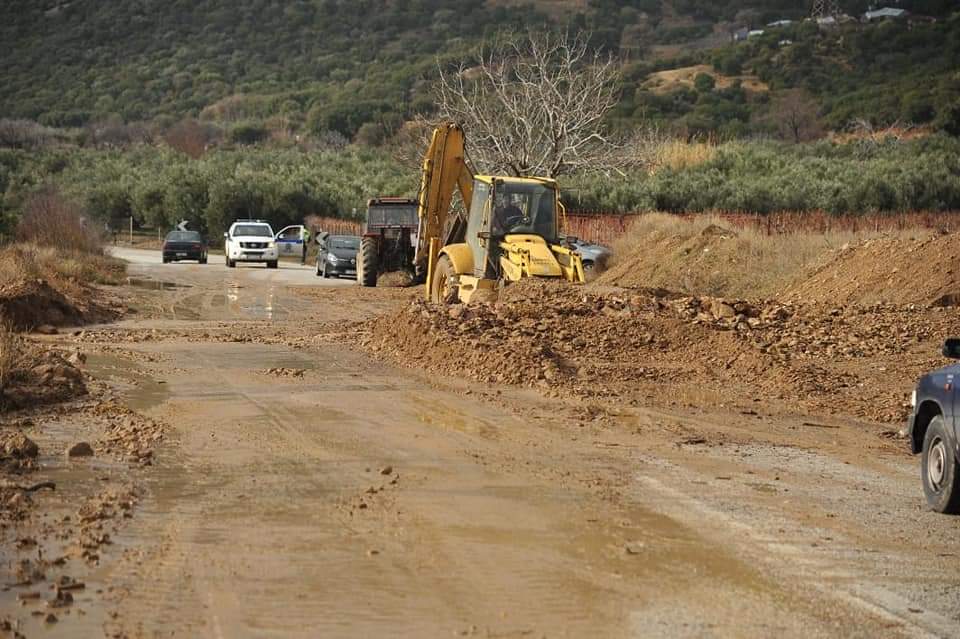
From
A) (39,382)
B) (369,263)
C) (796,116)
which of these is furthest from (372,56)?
(39,382)

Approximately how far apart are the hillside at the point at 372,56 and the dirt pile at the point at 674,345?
59865 mm

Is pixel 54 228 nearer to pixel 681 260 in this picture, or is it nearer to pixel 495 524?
pixel 681 260

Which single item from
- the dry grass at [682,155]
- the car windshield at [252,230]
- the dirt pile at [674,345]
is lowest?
the car windshield at [252,230]

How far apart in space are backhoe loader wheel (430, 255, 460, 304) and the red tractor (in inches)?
456

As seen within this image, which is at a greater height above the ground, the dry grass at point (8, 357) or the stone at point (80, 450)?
the dry grass at point (8, 357)

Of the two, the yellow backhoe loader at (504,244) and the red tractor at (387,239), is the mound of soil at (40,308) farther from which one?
the red tractor at (387,239)

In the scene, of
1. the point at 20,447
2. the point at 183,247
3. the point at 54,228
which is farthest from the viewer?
the point at 183,247

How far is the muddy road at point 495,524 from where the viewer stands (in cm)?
780

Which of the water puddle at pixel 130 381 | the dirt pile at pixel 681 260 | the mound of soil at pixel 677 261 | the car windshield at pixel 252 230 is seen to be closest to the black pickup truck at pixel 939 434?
the water puddle at pixel 130 381

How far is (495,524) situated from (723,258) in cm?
2661

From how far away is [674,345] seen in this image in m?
20.1

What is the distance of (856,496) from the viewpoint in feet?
38.1

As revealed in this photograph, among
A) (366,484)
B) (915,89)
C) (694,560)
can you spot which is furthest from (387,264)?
(915,89)

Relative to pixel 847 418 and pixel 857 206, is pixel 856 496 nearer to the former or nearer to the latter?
pixel 847 418
